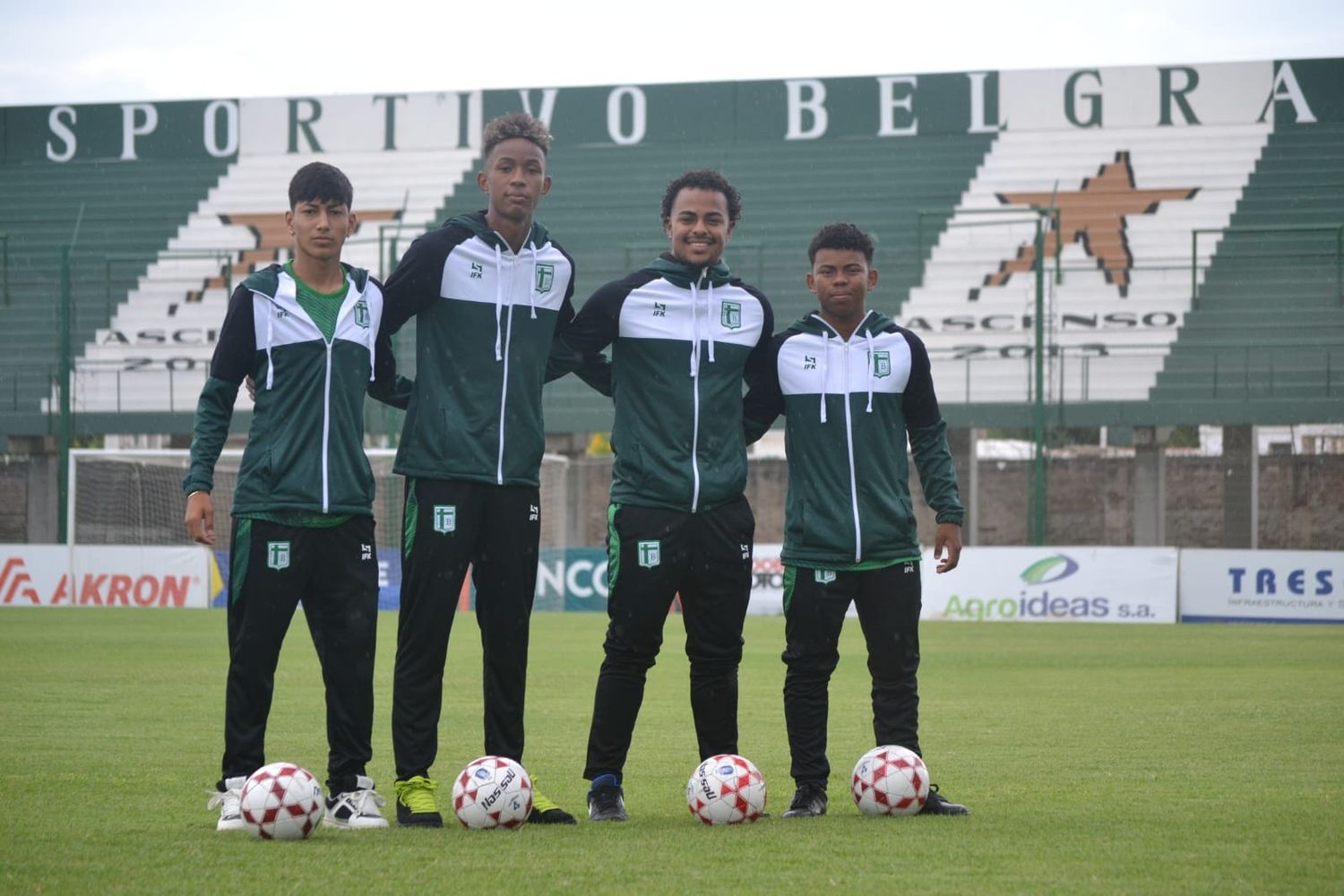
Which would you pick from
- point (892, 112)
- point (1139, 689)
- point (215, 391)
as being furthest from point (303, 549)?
point (892, 112)

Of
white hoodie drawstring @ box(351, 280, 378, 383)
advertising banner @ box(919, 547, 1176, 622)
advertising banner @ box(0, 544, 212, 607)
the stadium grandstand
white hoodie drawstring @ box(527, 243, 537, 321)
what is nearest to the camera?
white hoodie drawstring @ box(351, 280, 378, 383)

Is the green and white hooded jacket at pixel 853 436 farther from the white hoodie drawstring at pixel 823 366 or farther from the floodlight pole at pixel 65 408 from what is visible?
the floodlight pole at pixel 65 408

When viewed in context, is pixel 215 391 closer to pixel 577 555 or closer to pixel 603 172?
pixel 577 555

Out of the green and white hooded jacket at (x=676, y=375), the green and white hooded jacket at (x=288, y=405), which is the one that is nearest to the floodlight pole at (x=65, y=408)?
the green and white hooded jacket at (x=288, y=405)

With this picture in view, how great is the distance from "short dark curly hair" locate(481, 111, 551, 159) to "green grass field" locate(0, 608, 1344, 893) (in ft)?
7.76

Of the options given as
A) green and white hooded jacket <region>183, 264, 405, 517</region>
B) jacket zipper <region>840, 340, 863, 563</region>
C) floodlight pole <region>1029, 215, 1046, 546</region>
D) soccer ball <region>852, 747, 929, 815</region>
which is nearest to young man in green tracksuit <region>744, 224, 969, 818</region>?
jacket zipper <region>840, 340, 863, 563</region>

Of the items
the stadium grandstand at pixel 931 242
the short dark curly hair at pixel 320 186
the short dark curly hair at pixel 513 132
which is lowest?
the short dark curly hair at pixel 320 186

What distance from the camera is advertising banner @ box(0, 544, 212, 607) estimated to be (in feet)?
74.6

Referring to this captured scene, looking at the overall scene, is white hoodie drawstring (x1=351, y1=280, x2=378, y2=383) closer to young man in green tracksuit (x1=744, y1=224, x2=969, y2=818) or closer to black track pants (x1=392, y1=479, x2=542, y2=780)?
black track pants (x1=392, y1=479, x2=542, y2=780)

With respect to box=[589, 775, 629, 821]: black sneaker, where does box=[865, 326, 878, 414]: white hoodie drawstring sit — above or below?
above

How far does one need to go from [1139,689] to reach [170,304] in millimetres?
22181

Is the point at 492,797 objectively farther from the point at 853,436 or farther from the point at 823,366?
the point at 823,366

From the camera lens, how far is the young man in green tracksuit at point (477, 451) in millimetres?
5273

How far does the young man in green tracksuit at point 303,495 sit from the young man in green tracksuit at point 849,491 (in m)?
1.49
